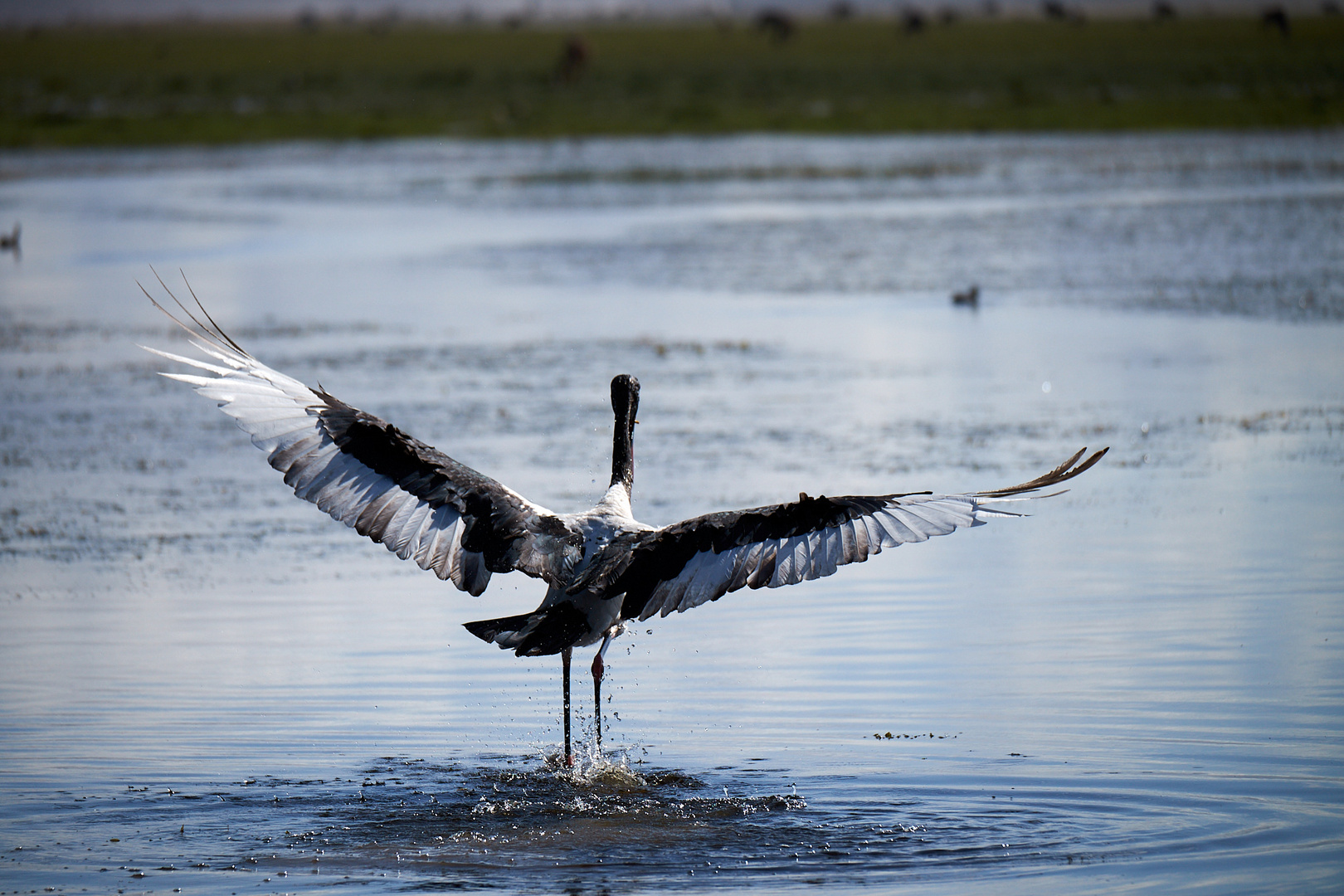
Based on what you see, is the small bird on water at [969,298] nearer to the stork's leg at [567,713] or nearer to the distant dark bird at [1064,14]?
the stork's leg at [567,713]

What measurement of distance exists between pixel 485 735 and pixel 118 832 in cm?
171

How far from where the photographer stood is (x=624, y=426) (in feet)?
29.2

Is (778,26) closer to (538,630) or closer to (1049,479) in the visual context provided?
(538,630)

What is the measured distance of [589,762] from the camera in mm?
7977

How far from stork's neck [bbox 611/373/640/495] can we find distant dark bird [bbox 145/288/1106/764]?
0.36 m

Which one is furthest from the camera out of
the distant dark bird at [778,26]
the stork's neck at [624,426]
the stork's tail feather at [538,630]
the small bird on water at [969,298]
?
the distant dark bird at [778,26]

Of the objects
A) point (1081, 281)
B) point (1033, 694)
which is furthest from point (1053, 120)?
point (1033, 694)

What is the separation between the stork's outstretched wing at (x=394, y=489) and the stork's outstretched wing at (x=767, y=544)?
1.30ft

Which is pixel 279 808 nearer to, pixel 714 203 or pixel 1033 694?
pixel 1033 694

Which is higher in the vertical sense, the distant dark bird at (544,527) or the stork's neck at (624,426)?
the stork's neck at (624,426)

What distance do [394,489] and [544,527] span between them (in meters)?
0.67

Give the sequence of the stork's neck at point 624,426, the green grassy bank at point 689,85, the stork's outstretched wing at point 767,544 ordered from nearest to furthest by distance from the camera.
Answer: the stork's outstretched wing at point 767,544
the stork's neck at point 624,426
the green grassy bank at point 689,85

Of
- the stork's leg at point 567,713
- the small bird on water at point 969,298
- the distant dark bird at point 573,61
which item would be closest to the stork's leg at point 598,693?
the stork's leg at point 567,713

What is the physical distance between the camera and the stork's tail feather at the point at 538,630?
750cm
